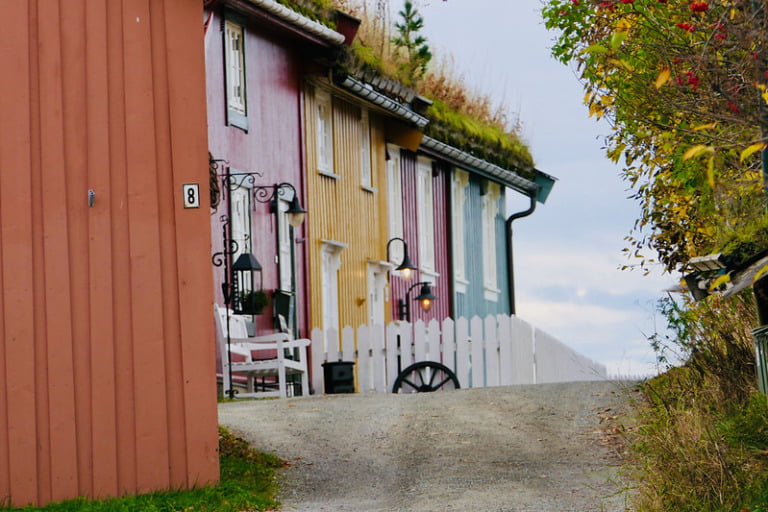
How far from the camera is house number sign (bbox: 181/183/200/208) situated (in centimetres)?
980

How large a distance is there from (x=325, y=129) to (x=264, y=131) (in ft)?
7.00

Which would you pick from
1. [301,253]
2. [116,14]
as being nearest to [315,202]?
[301,253]

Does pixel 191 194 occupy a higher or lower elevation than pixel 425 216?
lower

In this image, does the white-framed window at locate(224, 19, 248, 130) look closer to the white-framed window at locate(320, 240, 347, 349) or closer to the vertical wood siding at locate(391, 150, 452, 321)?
the white-framed window at locate(320, 240, 347, 349)

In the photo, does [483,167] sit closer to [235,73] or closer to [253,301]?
[235,73]

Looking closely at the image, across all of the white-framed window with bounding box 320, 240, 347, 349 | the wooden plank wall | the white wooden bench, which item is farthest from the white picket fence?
the wooden plank wall

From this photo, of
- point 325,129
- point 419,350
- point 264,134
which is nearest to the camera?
point 419,350

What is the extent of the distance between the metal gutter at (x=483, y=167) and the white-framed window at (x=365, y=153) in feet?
4.77

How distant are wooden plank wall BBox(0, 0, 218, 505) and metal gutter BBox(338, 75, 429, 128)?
10.2 m

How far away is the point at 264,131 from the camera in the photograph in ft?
Answer: 61.7

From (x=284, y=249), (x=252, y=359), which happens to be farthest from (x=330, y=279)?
(x=252, y=359)

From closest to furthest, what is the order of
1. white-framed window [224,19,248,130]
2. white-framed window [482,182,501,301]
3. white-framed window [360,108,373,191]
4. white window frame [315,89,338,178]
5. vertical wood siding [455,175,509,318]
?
white-framed window [224,19,248,130] → white window frame [315,89,338,178] → white-framed window [360,108,373,191] → vertical wood siding [455,175,509,318] → white-framed window [482,182,501,301]

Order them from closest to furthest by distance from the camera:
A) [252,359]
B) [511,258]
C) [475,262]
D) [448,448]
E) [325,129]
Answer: [448,448]
[252,359]
[325,129]
[475,262]
[511,258]

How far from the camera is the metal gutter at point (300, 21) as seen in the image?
17.9m
